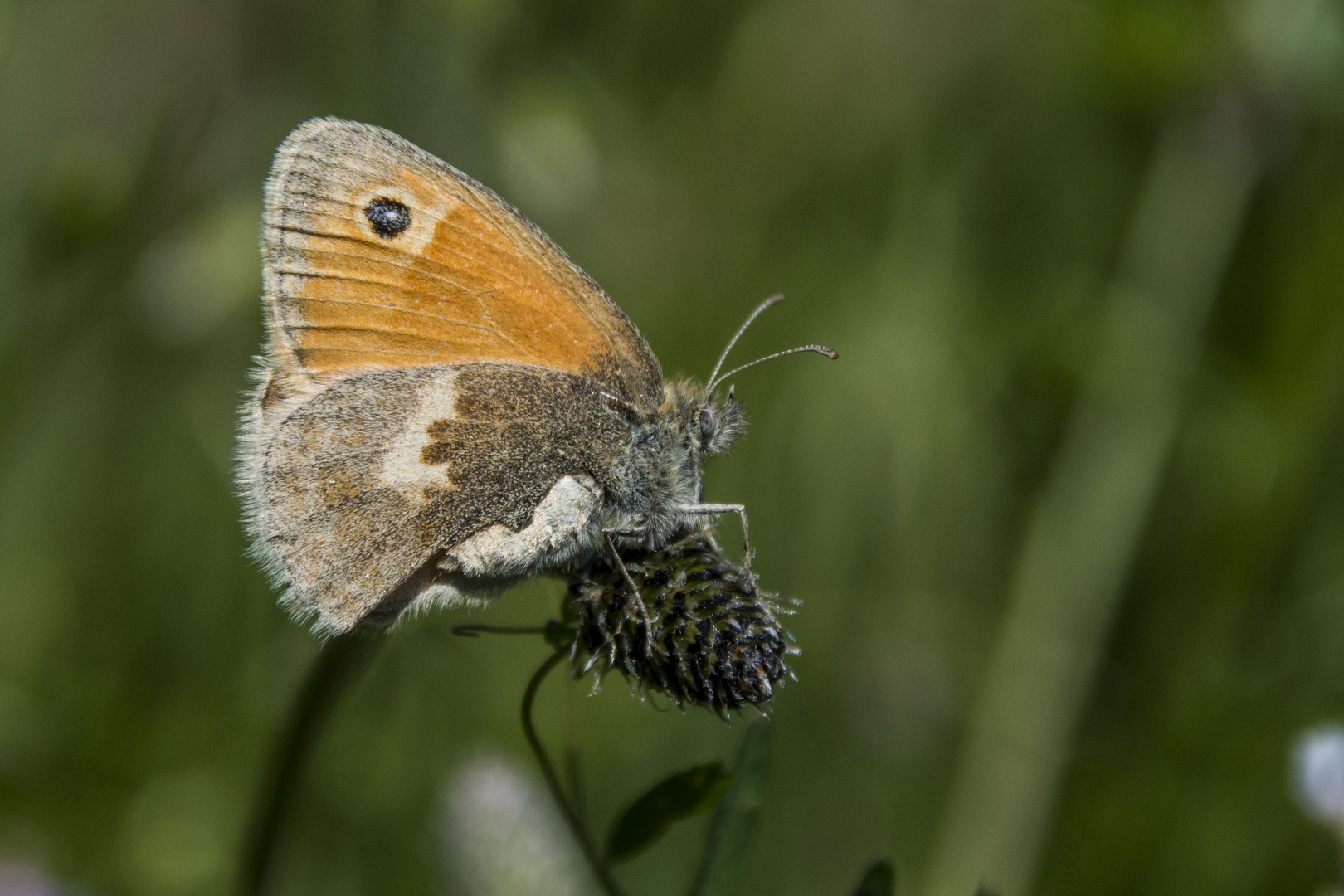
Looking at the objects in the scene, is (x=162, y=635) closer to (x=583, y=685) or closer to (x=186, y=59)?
(x=583, y=685)

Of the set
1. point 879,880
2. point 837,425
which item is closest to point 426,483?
point 879,880

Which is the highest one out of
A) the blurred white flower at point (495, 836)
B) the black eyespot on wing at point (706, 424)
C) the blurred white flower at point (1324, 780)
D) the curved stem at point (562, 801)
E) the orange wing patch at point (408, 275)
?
the orange wing patch at point (408, 275)

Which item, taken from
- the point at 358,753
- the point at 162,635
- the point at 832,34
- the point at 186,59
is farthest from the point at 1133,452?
the point at 186,59

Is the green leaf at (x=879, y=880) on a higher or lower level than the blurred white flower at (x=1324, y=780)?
lower

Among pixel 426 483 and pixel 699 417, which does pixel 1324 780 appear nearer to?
pixel 699 417

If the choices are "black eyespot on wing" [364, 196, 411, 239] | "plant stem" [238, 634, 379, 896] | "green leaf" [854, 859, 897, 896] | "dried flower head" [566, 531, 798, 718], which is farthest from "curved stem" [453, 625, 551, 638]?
"black eyespot on wing" [364, 196, 411, 239]

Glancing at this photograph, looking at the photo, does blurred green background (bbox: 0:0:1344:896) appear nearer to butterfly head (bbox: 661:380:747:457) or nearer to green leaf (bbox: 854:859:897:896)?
butterfly head (bbox: 661:380:747:457)

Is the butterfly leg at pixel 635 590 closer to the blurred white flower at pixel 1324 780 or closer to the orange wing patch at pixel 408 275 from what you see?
the orange wing patch at pixel 408 275

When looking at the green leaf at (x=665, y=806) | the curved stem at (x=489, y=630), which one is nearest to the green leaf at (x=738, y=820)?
the green leaf at (x=665, y=806)
